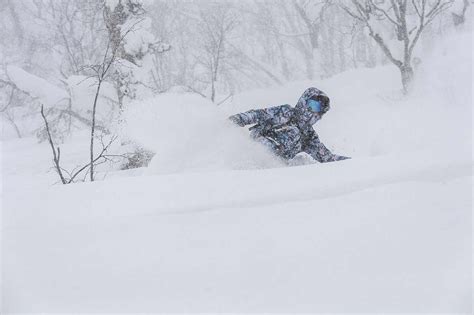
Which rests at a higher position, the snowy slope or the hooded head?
the hooded head

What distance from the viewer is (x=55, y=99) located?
478 inches

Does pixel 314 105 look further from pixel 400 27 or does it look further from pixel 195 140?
pixel 400 27

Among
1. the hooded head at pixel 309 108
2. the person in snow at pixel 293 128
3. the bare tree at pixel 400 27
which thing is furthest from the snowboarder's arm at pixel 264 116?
the bare tree at pixel 400 27

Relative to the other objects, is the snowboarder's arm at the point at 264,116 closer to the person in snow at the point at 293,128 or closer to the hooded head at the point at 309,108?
the person in snow at the point at 293,128

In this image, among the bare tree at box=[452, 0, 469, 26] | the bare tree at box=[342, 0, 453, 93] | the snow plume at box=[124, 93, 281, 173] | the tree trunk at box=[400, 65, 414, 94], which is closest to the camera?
the snow plume at box=[124, 93, 281, 173]

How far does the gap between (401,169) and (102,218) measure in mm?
1817

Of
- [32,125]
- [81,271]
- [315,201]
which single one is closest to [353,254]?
[315,201]

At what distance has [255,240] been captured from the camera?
2.03 meters

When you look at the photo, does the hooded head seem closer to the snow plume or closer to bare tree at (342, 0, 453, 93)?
the snow plume

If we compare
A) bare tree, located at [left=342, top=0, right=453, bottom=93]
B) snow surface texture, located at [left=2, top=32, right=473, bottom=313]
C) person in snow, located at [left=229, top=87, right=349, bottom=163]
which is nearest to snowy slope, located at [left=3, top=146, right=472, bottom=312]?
snow surface texture, located at [left=2, top=32, right=473, bottom=313]

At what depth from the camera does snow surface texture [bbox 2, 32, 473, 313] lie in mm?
1692

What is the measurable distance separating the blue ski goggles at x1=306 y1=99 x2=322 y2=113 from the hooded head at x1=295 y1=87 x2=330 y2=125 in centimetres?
2

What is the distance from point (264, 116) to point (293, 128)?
379 mm

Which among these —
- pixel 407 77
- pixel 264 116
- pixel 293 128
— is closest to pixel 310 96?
pixel 293 128
